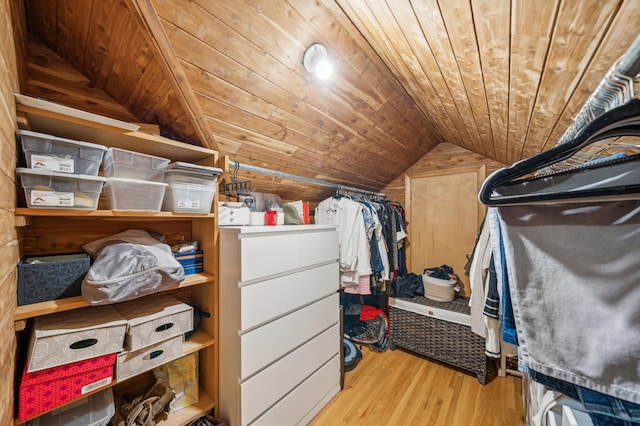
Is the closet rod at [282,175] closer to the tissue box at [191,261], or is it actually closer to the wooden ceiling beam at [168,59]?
the wooden ceiling beam at [168,59]

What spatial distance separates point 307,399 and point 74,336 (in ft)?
4.66

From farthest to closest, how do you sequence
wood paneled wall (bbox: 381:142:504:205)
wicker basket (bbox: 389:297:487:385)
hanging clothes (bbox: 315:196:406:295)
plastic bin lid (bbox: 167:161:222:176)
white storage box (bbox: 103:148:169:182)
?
wood paneled wall (bbox: 381:142:504:205) → hanging clothes (bbox: 315:196:406:295) → wicker basket (bbox: 389:297:487:385) → plastic bin lid (bbox: 167:161:222:176) → white storage box (bbox: 103:148:169:182)

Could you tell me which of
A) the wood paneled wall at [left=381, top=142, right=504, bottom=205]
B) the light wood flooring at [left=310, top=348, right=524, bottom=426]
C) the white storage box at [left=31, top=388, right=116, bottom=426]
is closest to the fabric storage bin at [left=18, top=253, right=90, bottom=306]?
the white storage box at [left=31, top=388, right=116, bottom=426]

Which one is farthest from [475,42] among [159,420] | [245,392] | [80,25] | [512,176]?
[159,420]

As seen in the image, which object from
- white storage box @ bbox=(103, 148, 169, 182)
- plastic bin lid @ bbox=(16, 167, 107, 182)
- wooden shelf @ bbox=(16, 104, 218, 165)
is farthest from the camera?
white storage box @ bbox=(103, 148, 169, 182)

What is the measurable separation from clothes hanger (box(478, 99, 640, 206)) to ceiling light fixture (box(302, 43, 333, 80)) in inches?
40.8

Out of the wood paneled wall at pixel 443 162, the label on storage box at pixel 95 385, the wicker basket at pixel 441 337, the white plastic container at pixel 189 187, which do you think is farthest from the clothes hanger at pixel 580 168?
the wood paneled wall at pixel 443 162

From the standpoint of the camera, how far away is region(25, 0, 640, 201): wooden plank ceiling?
2.36 ft

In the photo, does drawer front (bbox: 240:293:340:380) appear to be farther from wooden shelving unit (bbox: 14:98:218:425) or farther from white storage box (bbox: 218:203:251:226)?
white storage box (bbox: 218:203:251:226)

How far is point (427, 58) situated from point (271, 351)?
1796 mm

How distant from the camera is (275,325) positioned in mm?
1478

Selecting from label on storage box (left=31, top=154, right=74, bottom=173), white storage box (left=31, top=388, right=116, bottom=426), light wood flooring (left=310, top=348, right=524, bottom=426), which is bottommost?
light wood flooring (left=310, top=348, right=524, bottom=426)

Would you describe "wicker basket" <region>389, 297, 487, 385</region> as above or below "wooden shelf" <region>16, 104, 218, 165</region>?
below

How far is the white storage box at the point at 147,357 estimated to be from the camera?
1.07 metres
